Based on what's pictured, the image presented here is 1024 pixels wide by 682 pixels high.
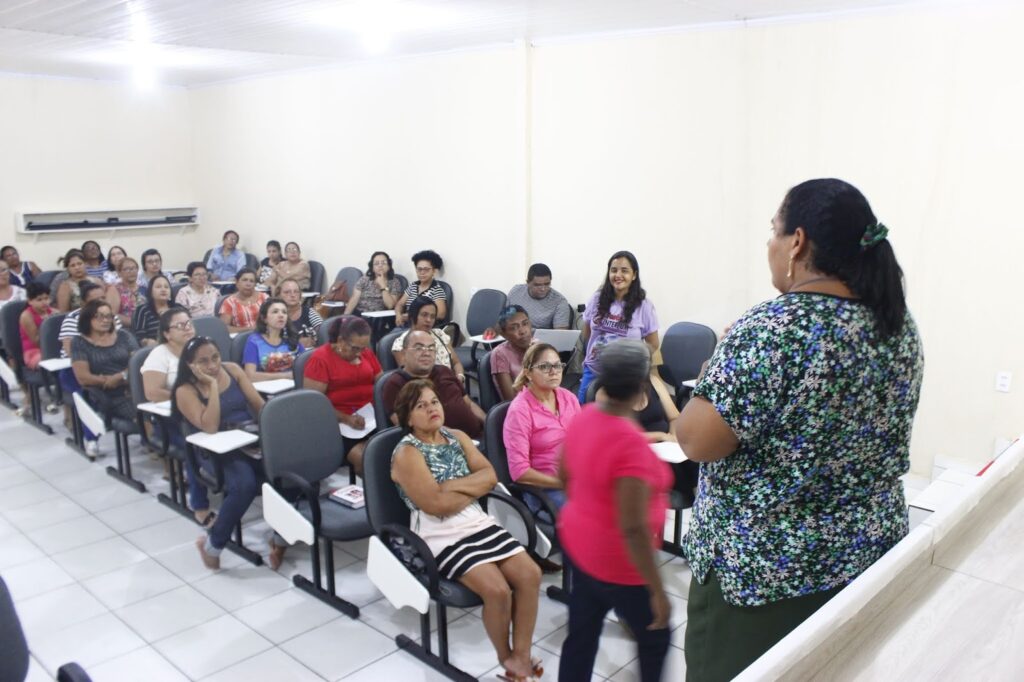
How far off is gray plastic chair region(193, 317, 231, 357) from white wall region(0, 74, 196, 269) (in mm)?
4813

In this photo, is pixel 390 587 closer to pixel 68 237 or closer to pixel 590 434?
pixel 590 434

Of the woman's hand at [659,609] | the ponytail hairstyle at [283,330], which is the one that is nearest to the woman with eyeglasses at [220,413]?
the ponytail hairstyle at [283,330]

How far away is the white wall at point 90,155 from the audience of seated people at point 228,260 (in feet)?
4.53

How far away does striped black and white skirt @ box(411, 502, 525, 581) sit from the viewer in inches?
123

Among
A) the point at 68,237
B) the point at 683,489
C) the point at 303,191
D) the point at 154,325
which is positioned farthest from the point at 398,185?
the point at 683,489

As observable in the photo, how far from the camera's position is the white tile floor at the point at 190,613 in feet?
10.8

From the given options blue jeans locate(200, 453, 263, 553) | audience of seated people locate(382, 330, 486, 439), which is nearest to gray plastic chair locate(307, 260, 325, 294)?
audience of seated people locate(382, 330, 486, 439)

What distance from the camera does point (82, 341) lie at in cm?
534

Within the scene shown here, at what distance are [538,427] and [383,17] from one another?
11.1 ft

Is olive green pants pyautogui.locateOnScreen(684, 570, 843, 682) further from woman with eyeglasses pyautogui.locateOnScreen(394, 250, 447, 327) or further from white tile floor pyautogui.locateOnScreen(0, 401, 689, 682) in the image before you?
woman with eyeglasses pyautogui.locateOnScreen(394, 250, 447, 327)

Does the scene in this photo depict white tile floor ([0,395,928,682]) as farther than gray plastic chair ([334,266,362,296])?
No

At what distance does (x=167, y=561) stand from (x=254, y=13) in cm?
352

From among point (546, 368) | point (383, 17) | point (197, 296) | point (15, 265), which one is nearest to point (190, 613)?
point (546, 368)

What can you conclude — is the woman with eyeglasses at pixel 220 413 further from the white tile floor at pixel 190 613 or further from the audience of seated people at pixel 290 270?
the audience of seated people at pixel 290 270
